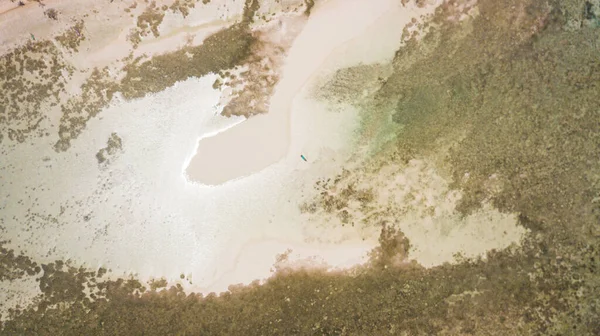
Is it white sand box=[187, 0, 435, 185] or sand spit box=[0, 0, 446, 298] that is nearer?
sand spit box=[0, 0, 446, 298]

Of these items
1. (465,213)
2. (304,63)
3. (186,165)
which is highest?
(304,63)

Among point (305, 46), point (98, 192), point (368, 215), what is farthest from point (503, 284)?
point (98, 192)

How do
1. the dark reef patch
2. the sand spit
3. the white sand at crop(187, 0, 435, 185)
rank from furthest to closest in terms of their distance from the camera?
the white sand at crop(187, 0, 435, 185) → the sand spit → the dark reef patch

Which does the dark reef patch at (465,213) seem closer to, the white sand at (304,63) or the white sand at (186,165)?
the white sand at (186,165)

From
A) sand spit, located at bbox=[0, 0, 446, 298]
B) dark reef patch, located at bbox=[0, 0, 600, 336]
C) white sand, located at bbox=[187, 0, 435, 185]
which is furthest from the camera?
white sand, located at bbox=[187, 0, 435, 185]

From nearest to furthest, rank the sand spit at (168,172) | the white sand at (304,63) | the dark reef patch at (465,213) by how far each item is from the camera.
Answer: the dark reef patch at (465,213), the sand spit at (168,172), the white sand at (304,63)

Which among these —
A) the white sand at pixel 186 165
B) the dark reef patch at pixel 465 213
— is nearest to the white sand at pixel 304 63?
the white sand at pixel 186 165

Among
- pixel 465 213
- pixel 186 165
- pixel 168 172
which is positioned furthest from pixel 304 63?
pixel 465 213

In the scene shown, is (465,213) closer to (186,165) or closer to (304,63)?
(304,63)

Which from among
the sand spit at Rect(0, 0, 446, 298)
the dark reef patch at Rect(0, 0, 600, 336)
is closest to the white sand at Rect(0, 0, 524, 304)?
the sand spit at Rect(0, 0, 446, 298)

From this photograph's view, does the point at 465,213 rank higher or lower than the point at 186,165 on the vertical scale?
lower

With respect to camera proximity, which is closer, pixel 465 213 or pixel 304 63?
pixel 465 213

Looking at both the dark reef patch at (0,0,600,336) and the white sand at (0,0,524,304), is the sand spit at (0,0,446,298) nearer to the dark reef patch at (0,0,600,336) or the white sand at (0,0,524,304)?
the white sand at (0,0,524,304)
